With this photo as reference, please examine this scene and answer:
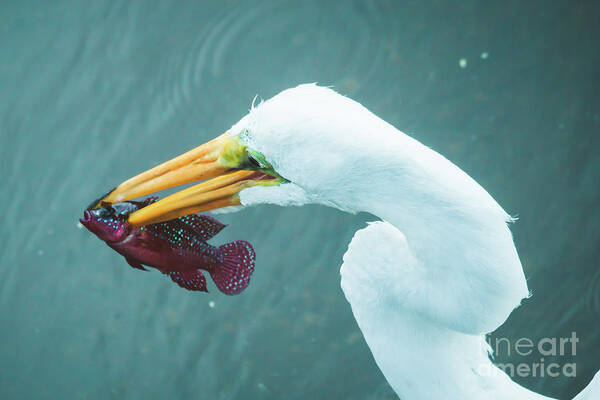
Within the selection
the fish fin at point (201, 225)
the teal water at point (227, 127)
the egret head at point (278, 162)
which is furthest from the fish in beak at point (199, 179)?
the teal water at point (227, 127)

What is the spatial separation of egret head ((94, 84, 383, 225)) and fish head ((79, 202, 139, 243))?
0.02 metres

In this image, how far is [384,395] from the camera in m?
2.71

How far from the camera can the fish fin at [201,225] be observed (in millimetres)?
1711

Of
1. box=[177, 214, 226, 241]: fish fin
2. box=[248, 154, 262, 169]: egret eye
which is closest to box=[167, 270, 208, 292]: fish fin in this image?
box=[177, 214, 226, 241]: fish fin

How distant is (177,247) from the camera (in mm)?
1670

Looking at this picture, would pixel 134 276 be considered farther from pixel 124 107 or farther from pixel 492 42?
pixel 492 42

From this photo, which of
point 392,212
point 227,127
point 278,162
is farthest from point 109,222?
point 227,127

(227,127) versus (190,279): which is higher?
(227,127)

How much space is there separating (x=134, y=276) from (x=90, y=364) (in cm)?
48

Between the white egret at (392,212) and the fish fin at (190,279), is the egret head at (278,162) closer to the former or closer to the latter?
the white egret at (392,212)

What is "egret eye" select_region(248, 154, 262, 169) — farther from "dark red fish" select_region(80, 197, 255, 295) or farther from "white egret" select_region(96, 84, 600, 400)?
"dark red fish" select_region(80, 197, 255, 295)

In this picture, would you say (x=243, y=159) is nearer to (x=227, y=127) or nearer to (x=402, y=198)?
(x=402, y=198)

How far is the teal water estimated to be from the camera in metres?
2.77

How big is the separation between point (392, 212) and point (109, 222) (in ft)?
2.56
